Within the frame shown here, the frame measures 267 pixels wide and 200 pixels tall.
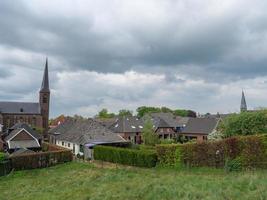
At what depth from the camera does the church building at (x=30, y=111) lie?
7712 cm

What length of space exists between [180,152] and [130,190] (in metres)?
15.6

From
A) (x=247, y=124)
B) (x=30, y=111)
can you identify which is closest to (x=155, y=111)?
(x=30, y=111)

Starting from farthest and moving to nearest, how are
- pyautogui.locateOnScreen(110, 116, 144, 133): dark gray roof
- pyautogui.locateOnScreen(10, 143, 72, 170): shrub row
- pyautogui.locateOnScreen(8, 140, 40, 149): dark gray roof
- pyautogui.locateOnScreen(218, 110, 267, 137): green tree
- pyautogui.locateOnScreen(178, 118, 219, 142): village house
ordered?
→ pyautogui.locateOnScreen(110, 116, 144, 133): dark gray roof → pyautogui.locateOnScreen(178, 118, 219, 142): village house → pyautogui.locateOnScreen(8, 140, 40, 149): dark gray roof → pyautogui.locateOnScreen(218, 110, 267, 137): green tree → pyautogui.locateOnScreen(10, 143, 72, 170): shrub row

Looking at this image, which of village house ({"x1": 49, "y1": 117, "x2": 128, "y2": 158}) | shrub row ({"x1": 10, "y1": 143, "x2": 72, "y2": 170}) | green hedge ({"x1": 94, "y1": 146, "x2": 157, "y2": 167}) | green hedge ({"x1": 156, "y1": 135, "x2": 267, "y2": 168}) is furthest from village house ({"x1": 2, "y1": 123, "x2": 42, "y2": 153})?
green hedge ({"x1": 156, "y1": 135, "x2": 267, "y2": 168})

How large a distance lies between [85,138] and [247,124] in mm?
23837

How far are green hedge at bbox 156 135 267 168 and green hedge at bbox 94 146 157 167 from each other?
141 centimetres

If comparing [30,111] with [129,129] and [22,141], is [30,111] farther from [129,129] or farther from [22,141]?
[22,141]

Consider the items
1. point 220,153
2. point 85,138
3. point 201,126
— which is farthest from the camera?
point 201,126

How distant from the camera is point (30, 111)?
260 ft

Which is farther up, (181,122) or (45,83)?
(45,83)

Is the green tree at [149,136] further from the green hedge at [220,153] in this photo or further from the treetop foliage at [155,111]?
the treetop foliage at [155,111]

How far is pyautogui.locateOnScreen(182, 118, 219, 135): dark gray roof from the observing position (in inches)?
2509

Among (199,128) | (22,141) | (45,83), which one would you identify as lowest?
(22,141)

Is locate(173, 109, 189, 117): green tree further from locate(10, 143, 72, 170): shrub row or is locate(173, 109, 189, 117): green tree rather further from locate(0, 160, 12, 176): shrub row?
locate(0, 160, 12, 176): shrub row
